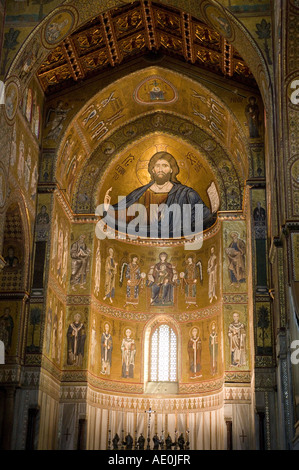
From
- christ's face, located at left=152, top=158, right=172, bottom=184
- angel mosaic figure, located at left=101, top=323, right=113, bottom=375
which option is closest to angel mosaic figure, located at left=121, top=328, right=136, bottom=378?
angel mosaic figure, located at left=101, top=323, right=113, bottom=375

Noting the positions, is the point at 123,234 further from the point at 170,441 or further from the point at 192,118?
the point at 170,441

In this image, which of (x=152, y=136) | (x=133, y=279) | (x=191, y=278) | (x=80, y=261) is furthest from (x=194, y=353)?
(x=152, y=136)

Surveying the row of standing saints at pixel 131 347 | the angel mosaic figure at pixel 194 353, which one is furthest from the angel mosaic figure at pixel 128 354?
the angel mosaic figure at pixel 194 353

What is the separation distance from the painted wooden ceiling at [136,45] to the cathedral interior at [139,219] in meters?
0.06

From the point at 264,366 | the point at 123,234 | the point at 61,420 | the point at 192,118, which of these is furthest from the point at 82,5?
the point at 61,420

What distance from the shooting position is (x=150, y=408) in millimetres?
24859

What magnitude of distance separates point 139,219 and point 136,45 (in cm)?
729

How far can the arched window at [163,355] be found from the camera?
85.7 feet

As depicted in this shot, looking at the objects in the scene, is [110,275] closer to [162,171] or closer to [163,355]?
[163,355]

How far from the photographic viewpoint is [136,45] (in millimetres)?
23984

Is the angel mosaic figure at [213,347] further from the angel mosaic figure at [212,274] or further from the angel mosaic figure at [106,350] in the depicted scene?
the angel mosaic figure at [106,350]

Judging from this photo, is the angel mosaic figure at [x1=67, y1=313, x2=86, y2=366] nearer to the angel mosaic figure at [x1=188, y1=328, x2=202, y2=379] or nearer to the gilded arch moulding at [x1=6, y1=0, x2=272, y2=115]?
the angel mosaic figure at [x1=188, y1=328, x2=202, y2=379]

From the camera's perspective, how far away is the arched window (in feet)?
85.7

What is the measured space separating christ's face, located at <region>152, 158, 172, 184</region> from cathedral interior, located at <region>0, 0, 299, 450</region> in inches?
3.7
